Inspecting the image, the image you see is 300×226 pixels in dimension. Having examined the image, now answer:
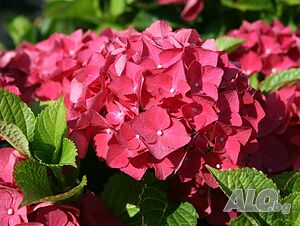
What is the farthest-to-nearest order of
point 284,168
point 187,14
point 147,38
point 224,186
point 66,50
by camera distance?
point 187,14
point 66,50
point 284,168
point 147,38
point 224,186

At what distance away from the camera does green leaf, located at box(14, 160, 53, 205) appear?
3.55 feet

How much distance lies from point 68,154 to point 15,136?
0.34 feet

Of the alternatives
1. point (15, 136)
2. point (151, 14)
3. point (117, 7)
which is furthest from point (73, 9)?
point (15, 136)

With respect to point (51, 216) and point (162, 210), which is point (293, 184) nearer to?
point (162, 210)

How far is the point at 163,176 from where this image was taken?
115cm

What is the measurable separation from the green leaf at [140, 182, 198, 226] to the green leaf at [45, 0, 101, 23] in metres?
1.28

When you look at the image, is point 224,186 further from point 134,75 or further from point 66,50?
point 66,50

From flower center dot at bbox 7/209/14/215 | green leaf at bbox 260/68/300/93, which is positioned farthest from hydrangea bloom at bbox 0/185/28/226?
green leaf at bbox 260/68/300/93

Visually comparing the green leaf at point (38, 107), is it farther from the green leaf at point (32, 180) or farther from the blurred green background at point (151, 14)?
the blurred green background at point (151, 14)

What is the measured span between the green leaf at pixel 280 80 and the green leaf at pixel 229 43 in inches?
5.5

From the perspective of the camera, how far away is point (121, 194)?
4.23 feet

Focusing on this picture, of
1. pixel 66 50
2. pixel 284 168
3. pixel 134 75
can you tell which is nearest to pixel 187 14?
pixel 66 50

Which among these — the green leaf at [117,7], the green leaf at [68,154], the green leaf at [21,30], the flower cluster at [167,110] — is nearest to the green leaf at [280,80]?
the flower cluster at [167,110]

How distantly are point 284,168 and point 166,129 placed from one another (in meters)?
0.42
